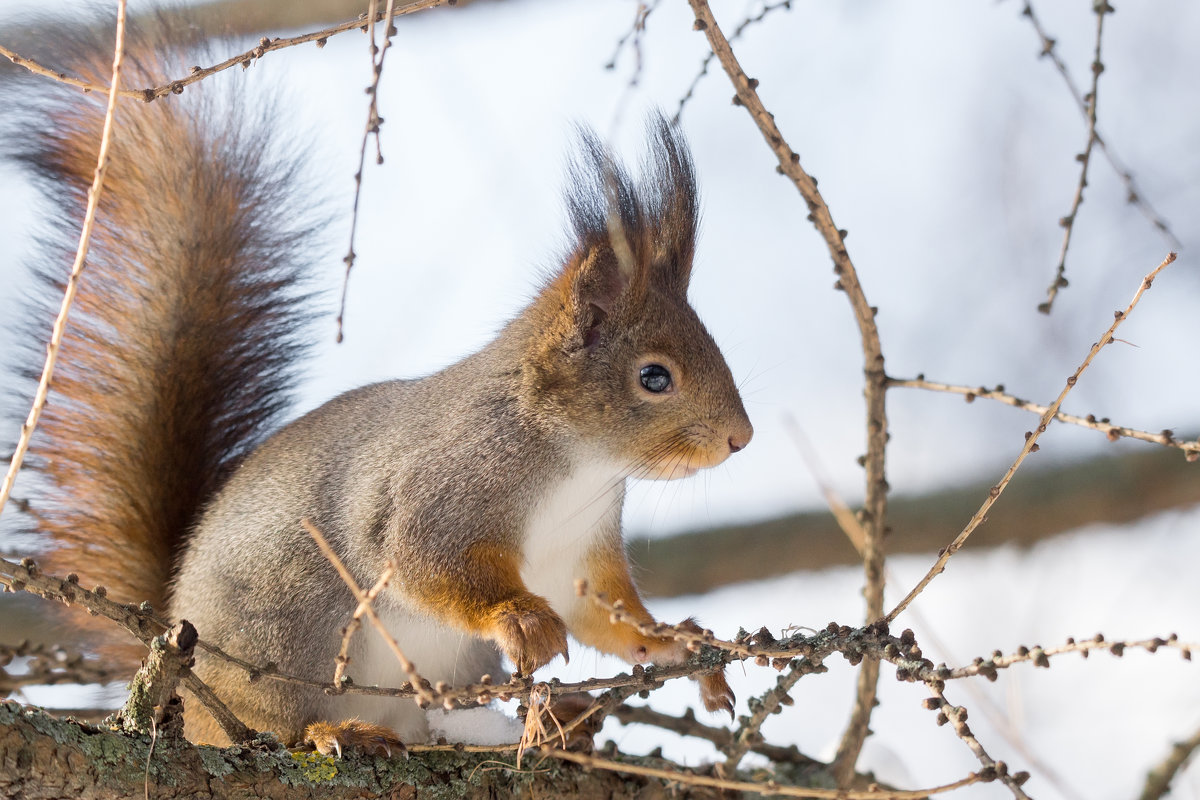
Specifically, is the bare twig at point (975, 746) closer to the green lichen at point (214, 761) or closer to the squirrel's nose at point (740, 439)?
the squirrel's nose at point (740, 439)

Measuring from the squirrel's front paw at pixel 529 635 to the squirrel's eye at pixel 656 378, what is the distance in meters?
0.36

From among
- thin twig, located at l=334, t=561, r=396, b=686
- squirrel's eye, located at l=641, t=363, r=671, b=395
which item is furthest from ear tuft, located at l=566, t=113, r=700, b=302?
thin twig, located at l=334, t=561, r=396, b=686

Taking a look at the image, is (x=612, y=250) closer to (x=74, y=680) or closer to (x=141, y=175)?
(x=141, y=175)

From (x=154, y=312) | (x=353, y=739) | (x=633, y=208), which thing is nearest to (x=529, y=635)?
(x=353, y=739)

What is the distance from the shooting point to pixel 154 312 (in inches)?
75.4

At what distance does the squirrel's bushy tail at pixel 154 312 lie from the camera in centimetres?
183

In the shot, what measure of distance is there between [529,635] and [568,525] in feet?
0.97

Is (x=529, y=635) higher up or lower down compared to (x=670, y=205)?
lower down

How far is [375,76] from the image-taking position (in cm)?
112

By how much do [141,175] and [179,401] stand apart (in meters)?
0.38

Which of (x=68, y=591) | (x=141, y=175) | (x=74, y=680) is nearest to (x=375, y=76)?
(x=68, y=591)

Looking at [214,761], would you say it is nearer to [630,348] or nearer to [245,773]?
[245,773]

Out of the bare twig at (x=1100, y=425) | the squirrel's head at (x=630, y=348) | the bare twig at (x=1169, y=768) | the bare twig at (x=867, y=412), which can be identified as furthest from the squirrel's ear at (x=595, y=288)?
the bare twig at (x=1169, y=768)

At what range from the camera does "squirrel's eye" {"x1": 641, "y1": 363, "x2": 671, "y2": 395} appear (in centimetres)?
166
